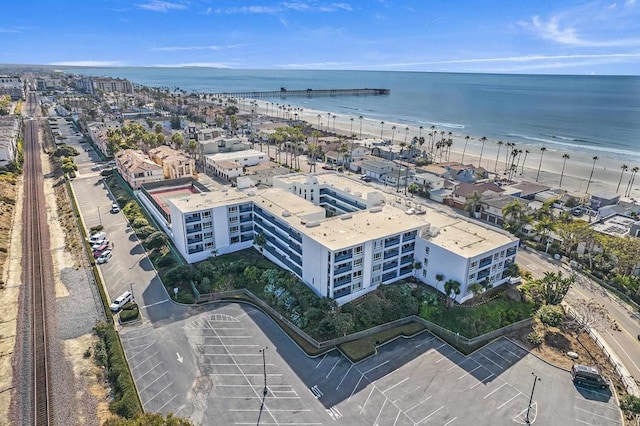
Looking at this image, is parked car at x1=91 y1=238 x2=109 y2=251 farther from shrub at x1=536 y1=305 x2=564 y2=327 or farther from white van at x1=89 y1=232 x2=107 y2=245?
shrub at x1=536 y1=305 x2=564 y2=327

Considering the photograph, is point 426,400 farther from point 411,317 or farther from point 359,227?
point 359,227

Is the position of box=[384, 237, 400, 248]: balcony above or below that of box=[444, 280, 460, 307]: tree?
above

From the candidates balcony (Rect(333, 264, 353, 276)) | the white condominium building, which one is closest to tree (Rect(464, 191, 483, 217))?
the white condominium building

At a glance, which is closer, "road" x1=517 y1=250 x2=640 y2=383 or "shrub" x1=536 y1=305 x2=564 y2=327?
"road" x1=517 y1=250 x2=640 y2=383

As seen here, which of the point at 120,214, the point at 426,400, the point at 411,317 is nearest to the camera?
the point at 426,400

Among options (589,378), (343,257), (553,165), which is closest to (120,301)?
(343,257)

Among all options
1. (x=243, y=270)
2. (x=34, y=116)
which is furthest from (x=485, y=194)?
(x=34, y=116)
